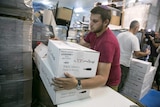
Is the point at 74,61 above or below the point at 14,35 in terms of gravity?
below

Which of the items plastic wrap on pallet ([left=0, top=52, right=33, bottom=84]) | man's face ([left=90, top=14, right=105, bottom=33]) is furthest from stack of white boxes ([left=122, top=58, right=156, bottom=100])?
plastic wrap on pallet ([left=0, top=52, right=33, bottom=84])

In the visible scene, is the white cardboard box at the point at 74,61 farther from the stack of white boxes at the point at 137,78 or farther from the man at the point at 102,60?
the stack of white boxes at the point at 137,78

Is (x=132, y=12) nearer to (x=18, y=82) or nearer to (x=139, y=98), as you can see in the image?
(x=139, y=98)

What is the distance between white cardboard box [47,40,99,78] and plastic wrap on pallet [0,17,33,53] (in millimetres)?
487

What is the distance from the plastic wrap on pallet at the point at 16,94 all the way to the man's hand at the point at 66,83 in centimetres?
57

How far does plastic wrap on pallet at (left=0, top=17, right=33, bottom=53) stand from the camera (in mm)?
1107

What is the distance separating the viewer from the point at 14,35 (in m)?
1.15

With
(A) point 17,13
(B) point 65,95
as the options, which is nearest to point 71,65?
(B) point 65,95

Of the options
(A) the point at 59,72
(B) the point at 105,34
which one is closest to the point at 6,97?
(A) the point at 59,72

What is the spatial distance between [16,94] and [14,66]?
0.25 meters

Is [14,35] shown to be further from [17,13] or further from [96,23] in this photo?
[96,23]

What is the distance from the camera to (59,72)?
0.79m

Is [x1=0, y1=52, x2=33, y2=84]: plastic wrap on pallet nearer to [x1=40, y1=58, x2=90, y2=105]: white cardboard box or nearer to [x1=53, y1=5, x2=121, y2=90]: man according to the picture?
[x1=40, y1=58, x2=90, y2=105]: white cardboard box

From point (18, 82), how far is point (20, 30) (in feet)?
1.47
